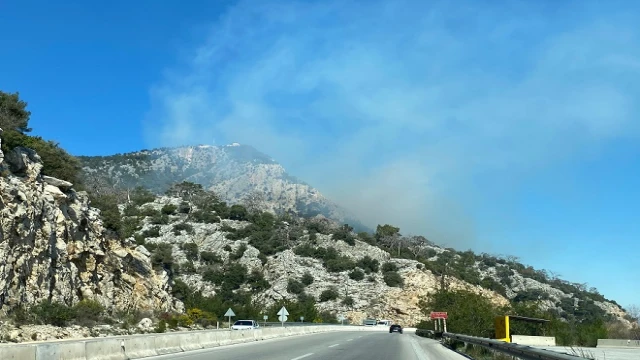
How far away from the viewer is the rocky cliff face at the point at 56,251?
118 ft

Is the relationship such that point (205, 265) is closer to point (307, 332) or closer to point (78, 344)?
point (307, 332)

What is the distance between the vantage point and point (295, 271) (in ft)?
326

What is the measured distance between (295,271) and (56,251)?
60.2 metres

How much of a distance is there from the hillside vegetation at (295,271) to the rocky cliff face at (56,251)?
2.94 m

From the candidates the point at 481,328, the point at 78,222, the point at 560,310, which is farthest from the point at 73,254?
the point at 560,310

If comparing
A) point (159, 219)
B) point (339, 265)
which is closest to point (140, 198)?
point (159, 219)

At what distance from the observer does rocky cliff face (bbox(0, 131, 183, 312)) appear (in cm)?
3600

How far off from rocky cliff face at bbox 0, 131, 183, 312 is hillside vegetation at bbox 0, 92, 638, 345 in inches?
116

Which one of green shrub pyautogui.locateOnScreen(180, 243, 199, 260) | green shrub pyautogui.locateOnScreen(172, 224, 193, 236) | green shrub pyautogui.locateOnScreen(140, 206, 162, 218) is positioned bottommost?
green shrub pyautogui.locateOnScreen(180, 243, 199, 260)

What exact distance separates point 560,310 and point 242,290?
193ft

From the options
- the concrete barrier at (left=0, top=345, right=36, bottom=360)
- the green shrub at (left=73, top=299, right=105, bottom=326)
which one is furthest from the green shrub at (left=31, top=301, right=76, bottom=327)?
the concrete barrier at (left=0, top=345, right=36, bottom=360)

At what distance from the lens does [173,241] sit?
102000mm

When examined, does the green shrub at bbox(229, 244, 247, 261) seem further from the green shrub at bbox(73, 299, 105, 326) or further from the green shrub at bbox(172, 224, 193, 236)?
the green shrub at bbox(73, 299, 105, 326)

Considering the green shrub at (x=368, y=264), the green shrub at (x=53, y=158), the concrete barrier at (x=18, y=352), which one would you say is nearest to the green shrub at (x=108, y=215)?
the green shrub at (x=53, y=158)
